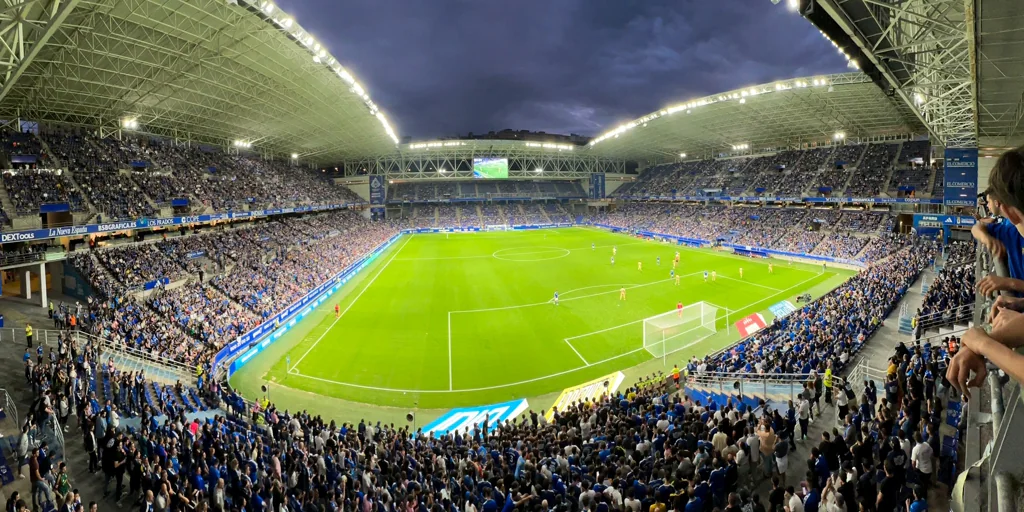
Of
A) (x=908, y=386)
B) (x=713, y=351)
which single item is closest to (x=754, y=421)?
(x=908, y=386)

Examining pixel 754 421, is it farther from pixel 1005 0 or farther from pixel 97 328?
pixel 97 328

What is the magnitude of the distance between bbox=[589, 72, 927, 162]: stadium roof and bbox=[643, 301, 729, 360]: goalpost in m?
18.7

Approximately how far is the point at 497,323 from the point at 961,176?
31258mm

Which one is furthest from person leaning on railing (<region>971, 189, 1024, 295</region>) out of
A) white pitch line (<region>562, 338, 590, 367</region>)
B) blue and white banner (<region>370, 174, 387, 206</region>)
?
blue and white banner (<region>370, 174, 387, 206</region>)

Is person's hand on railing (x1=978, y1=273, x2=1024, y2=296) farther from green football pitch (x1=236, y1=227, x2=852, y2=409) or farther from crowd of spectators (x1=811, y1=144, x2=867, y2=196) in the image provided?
crowd of spectators (x1=811, y1=144, x2=867, y2=196)

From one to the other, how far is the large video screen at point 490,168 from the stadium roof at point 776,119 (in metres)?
16.2

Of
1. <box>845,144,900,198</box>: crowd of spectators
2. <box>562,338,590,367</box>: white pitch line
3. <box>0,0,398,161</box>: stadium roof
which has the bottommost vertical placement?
<box>562,338,590,367</box>: white pitch line

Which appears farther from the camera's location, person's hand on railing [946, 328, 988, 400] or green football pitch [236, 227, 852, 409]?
green football pitch [236, 227, 852, 409]

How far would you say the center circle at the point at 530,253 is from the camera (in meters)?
50.8

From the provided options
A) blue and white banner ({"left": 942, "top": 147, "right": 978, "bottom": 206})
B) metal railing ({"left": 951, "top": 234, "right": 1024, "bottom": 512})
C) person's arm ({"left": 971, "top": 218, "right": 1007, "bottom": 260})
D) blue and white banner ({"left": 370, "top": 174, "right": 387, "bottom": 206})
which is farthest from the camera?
blue and white banner ({"left": 370, "top": 174, "right": 387, "bottom": 206})

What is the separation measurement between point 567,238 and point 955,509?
65.3 m

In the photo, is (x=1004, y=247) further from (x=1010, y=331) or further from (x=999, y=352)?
(x=999, y=352)

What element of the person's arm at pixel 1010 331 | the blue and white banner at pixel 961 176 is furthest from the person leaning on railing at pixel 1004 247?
the blue and white banner at pixel 961 176

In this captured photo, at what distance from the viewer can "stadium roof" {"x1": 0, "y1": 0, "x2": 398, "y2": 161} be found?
19.1 meters
